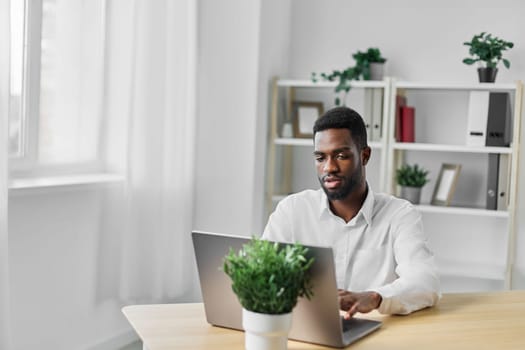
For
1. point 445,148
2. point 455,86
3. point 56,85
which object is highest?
point 455,86

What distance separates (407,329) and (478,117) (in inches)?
94.7

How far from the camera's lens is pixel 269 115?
4453mm

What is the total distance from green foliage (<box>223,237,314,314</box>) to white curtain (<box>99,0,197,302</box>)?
2147 millimetres

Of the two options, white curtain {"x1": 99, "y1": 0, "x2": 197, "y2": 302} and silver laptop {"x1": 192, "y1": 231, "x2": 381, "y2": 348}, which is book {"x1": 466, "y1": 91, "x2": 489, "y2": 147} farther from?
silver laptop {"x1": 192, "y1": 231, "x2": 381, "y2": 348}

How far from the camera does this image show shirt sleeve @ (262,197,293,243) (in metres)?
2.37

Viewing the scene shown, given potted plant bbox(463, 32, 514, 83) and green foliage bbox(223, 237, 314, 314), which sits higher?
potted plant bbox(463, 32, 514, 83)

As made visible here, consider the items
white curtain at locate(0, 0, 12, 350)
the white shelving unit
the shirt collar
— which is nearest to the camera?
the shirt collar

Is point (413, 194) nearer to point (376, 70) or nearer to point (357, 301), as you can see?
point (376, 70)

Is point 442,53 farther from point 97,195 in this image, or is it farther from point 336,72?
point 97,195

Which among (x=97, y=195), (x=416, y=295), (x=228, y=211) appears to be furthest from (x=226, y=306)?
(x=228, y=211)

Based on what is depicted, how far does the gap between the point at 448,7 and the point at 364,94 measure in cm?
69

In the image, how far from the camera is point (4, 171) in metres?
2.69

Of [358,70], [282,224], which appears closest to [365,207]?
[282,224]

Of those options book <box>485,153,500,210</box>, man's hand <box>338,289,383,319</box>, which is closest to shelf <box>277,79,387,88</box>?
book <box>485,153,500,210</box>
